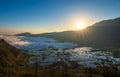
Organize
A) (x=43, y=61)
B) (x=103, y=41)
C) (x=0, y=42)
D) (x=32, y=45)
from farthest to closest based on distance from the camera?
(x=103, y=41)
(x=32, y=45)
(x=0, y=42)
(x=43, y=61)

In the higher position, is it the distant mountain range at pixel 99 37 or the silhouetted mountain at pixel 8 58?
the distant mountain range at pixel 99 37

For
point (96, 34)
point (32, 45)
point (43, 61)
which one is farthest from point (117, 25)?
point (43, 61)

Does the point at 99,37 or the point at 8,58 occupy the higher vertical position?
the point at 99,37

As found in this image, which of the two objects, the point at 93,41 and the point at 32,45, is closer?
the point at 32,45

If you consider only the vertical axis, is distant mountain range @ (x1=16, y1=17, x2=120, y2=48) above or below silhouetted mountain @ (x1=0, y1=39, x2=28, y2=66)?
above

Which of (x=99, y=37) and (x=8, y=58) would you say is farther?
(x=99, y=37)

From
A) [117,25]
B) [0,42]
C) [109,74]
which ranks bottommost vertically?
[109,74]

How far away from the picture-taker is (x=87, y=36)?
498 ft

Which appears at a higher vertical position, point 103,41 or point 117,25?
point 117,25

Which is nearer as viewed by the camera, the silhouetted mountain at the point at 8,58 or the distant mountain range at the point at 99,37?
the silhouetted mountain at the point at 8,58

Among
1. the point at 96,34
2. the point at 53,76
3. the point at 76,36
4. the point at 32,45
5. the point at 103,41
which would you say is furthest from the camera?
the point at 76,36

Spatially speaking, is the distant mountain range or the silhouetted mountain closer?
the silhouetted mountain

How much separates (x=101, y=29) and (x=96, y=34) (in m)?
9.53

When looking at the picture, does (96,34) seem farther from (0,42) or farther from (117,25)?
(0,42)
